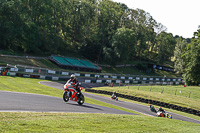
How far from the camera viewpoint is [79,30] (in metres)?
79.5

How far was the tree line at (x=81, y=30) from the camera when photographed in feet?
184

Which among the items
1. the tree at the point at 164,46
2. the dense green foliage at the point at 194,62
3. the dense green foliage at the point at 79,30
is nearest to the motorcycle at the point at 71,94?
the dense green foliage at the point at 194,62

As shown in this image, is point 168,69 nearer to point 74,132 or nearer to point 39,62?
point 39,62

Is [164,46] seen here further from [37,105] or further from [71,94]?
[37,105]

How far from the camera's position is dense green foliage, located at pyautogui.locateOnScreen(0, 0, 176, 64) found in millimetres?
56188

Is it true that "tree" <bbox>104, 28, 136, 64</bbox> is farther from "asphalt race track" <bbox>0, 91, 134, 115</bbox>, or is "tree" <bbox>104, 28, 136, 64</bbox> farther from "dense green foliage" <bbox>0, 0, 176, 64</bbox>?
"asphalt race track" <bbox>0, 91, 134, 115</bbox>

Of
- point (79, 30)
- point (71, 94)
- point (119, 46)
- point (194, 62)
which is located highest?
point (79, 30)

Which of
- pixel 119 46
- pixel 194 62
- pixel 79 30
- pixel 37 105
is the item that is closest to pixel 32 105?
pixel 37 105

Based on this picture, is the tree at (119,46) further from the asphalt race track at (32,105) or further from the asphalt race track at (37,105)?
the asphalt race track at (32,105)

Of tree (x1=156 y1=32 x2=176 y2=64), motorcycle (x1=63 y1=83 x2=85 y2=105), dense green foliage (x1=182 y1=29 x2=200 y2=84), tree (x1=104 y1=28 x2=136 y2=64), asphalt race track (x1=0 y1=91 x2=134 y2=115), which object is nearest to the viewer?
asphalt race track (x1=0 y1=91 x2=134 y2=115)

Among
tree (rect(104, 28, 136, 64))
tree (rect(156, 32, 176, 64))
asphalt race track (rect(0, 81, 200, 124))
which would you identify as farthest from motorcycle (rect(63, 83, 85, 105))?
tree (rect(156, 32, 176, 64))

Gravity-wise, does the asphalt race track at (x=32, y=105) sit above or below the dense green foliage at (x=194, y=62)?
below

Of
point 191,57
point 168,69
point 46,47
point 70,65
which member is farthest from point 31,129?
point 168,69

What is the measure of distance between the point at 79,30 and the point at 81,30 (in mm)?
755
